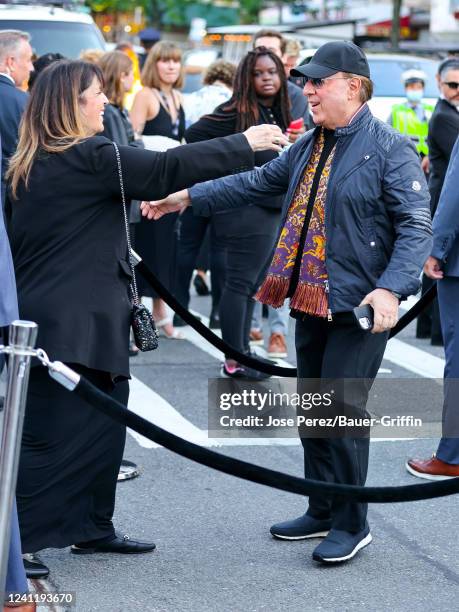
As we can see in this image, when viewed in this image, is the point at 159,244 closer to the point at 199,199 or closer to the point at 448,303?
the point at 448,303

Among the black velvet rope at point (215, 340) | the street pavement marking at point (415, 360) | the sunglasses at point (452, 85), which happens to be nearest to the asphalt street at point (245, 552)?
the black velvet rope at point (215, 340)

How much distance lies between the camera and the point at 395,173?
4.84 metres

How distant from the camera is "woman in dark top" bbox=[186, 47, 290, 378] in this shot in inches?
300

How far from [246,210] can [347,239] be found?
114 inches

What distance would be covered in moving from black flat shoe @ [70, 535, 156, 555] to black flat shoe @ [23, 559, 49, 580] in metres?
0.26

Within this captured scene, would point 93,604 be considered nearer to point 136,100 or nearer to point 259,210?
point 259,210

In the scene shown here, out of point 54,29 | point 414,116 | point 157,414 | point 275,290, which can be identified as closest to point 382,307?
point 275,290

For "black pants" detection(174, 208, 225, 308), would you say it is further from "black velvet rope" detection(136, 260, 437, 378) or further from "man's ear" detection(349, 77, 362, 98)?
"man's ear" detection(349, 77, 362, 98)

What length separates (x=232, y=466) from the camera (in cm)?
408

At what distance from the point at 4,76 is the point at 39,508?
3.45 metres

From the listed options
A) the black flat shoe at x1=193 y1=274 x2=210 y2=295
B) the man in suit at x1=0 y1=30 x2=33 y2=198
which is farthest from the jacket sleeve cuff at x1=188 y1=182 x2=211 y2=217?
the black flat shoe at x1=193 y1=274 x2=210 y2=295

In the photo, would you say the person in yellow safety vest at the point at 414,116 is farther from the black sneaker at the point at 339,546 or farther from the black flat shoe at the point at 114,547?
the black flat shoe at the point at 114,547

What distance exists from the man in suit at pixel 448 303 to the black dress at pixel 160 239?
141 inches

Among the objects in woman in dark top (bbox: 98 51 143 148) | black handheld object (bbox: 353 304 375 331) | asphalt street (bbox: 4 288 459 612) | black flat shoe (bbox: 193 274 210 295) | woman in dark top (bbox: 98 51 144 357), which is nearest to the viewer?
asphalt street (bbox: 4 288 459 612)
